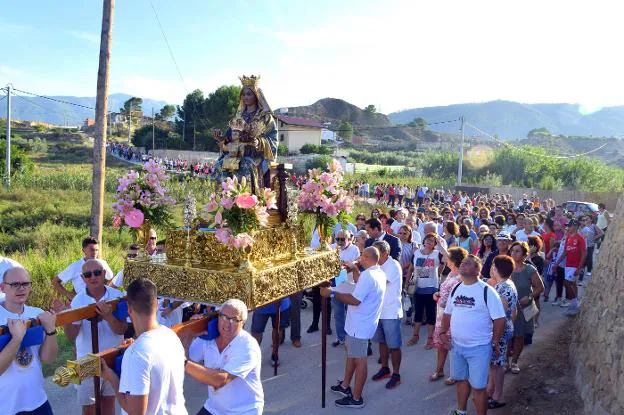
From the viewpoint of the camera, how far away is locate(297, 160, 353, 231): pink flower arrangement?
23.0 ft

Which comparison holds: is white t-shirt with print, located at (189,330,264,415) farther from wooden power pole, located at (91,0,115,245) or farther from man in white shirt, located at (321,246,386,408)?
wooden power pole, located at (91,0,115,245)

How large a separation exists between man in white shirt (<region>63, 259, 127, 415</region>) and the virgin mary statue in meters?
1.86

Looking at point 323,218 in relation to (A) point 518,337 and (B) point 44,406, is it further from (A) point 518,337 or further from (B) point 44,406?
(B) point 44,406

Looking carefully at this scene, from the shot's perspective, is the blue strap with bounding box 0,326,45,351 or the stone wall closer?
the blue strap with bounding box 0,326,45,351

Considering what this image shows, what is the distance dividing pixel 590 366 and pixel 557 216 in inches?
328

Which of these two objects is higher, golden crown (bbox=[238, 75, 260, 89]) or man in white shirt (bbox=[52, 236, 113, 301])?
golden crown (bbox=[238, 75, 260, 89])

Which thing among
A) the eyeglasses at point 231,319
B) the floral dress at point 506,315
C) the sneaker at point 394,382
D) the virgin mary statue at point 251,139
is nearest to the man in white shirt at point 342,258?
the sneaker at point 394,382

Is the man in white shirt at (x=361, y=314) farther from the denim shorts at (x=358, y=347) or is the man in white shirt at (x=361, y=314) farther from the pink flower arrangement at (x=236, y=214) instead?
the pink flower arrangement at (x=236, y=214)

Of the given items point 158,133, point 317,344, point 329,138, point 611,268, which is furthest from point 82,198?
point 329,138

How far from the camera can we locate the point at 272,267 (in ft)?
18.0

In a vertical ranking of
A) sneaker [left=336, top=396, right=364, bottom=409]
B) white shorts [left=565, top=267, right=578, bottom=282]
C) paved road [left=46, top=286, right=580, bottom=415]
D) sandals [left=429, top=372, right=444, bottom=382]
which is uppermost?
white shorts [left=565, top=267, right=578, bottom=282]

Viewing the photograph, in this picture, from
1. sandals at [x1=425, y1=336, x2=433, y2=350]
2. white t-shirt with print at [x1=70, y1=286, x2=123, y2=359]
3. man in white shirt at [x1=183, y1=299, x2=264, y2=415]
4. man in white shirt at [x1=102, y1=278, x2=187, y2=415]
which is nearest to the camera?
man in white shirt at [x1=102, y1=278, x2=187, y2=415]

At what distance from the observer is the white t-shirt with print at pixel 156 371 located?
10.5 feet

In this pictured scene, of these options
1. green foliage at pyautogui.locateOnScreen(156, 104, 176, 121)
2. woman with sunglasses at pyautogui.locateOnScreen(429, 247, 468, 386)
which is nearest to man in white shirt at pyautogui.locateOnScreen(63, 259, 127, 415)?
woman with sunglasses at pyautogui.locateOnScreen(429, 247, 468, 386)
